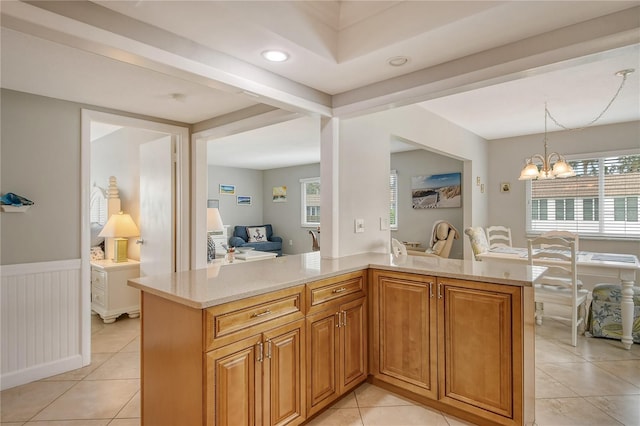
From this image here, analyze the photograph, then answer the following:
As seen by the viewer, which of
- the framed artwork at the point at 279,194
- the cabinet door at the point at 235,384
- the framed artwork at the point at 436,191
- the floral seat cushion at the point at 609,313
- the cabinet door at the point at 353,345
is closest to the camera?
the cabinet door at the point at 235,384

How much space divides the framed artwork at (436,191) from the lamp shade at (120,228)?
461 centimetres

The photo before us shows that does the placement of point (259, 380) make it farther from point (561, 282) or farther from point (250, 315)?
point (561, 282)

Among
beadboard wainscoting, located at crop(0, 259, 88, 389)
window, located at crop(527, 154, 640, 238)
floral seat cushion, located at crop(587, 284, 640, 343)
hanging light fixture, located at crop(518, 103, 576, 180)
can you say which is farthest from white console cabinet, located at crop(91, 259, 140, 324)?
window, located at crop(527, 154, 640, 238)

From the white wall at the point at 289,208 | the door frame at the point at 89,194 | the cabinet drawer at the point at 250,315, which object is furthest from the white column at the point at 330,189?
the white wall at the point at 289,208

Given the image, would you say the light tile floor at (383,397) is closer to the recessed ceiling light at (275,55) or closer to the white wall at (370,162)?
the white wall at (370,162)

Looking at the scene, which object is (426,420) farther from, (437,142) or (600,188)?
(600,188)

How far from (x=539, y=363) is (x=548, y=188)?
11.0 feet

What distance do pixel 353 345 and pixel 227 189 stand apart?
6.82 meters

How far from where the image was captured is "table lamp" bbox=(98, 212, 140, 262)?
411 centimetres

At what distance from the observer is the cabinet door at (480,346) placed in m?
1.83

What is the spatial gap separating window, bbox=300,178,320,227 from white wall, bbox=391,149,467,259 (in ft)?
7.60

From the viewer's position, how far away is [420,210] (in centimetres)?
635

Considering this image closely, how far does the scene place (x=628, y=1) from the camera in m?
1.52

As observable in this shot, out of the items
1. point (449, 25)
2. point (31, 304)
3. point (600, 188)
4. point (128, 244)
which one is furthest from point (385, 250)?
point (600, 188)
